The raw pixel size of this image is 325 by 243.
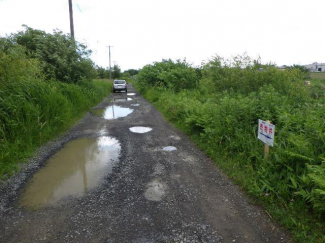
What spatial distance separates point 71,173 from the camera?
15.1 ft

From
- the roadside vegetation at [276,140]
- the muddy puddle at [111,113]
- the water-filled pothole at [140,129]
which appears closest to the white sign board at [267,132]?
the roadside vegetation at [276,140]

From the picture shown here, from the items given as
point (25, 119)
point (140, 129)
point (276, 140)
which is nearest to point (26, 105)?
point (25, 119)

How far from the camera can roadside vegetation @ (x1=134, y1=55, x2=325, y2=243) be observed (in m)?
2.93

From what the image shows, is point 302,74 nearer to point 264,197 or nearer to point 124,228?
point 264,197

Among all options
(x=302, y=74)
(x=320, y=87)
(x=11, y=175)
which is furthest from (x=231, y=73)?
(x=11, y=175)

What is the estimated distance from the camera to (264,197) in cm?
335

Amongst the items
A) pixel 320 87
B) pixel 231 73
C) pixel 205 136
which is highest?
pixel 231 73

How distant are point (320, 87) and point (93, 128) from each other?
355 inches

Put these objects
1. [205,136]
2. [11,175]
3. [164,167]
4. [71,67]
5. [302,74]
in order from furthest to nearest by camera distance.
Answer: [71,67] → [302,74] → [205,136] → [164,167] → [11,175]

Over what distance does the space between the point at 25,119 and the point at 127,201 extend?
4265mm

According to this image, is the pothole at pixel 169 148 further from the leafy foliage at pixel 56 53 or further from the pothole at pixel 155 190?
the leafy foliage at pixel 56 53

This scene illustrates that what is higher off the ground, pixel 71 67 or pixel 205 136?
pixel 71 67

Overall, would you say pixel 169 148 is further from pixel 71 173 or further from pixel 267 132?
pixel 267 132

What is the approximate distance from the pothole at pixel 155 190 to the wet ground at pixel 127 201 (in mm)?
16
